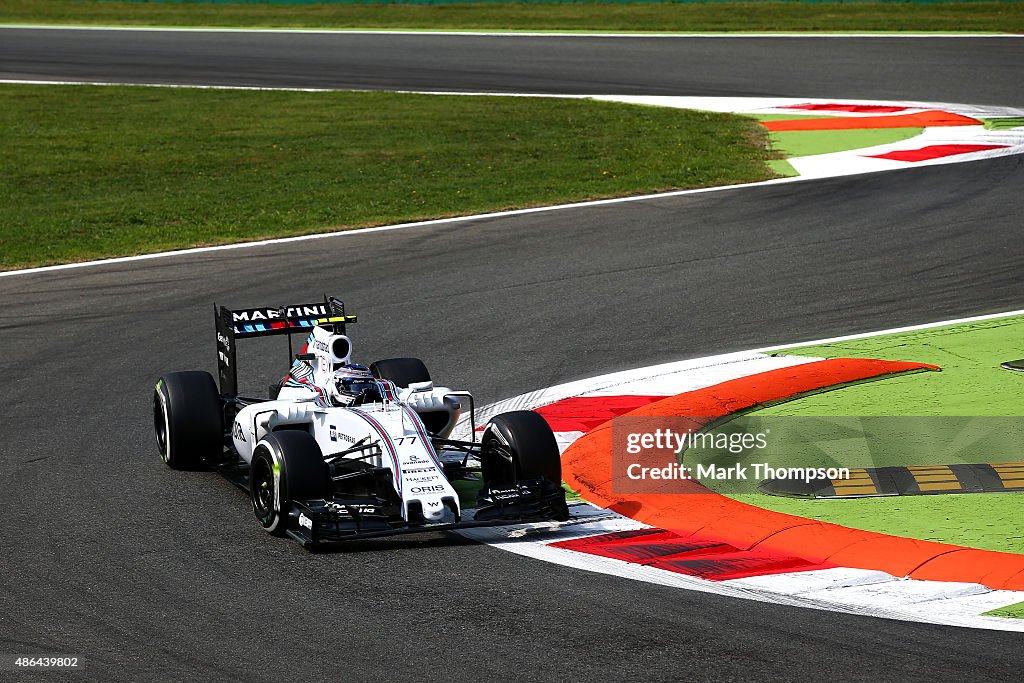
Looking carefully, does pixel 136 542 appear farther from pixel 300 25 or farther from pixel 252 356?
pixel 300 25

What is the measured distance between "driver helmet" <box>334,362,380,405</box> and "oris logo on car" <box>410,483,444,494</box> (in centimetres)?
90

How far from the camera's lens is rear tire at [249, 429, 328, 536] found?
8180mm

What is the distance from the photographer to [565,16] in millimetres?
38469

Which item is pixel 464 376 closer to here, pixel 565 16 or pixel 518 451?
pixel 518 451

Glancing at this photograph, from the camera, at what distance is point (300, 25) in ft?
131

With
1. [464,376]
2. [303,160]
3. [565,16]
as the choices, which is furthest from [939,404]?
[565,16]

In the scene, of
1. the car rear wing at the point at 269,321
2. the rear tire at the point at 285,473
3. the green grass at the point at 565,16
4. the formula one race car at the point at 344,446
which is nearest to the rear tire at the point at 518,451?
the formula one race car at the point at 344,446

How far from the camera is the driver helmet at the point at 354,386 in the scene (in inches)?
347

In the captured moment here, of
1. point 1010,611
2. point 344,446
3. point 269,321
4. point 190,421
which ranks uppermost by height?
point 269,321

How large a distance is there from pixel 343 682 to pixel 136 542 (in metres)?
2.42

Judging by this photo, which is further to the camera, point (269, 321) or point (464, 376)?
point (464, 376)

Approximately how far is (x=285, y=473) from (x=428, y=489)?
33.6 inches

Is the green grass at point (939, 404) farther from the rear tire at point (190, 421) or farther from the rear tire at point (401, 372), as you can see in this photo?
the rear tire at point (190, 421)

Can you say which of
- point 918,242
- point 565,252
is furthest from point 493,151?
point 918,242
